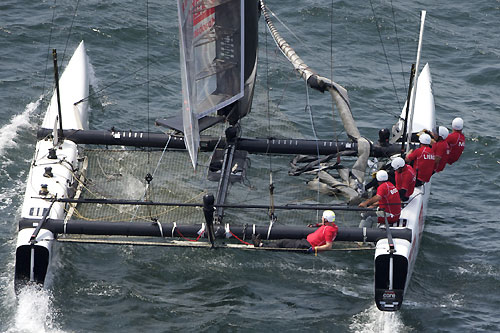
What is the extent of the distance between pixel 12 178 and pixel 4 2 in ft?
23.8

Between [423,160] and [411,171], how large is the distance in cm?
63

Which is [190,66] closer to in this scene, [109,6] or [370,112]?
[370,112]

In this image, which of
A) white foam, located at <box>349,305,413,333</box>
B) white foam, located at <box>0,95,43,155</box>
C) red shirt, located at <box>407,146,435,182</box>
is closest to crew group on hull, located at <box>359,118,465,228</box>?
red shirt, located at <box>407,146,435,182</box>

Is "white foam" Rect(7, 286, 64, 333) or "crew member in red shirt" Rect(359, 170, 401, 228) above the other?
"crew member in red shirt" Rect(359, 170, 401, 228)

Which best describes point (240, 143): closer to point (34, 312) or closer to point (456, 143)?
point (456, 143)

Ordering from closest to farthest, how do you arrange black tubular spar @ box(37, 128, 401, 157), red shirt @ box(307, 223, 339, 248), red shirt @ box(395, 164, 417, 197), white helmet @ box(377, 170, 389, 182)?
red shirt @ box(307, 223, 339, 248)
white helmet @ box(377, 170, 389, 182)
red shirt @ box(395, 164, 417, 197)
black tubular spar @ box(37, 128, 401, 157)

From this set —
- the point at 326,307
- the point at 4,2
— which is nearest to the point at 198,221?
the point at 326,307

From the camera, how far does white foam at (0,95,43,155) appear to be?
557 inches

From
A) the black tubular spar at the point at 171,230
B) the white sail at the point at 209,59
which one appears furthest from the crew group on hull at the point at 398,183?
the white sail at the point at 209,59

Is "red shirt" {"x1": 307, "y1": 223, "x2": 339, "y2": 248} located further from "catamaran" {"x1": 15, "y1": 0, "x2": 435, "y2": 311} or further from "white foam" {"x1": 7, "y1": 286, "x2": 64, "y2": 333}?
"white foam" {"x1": 7, "y1": 286, "x2": 64, "y2": 333}

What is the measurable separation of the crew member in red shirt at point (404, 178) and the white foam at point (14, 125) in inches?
235

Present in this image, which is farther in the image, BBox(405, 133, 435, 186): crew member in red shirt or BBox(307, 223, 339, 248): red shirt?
BBox(405, 133, 435, 186): crew member in red shirt

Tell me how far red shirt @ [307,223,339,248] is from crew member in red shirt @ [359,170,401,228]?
83cm

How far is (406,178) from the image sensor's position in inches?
452
